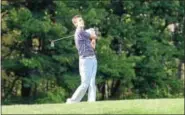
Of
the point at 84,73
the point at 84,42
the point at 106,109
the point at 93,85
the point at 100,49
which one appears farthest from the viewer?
the point at 100,49

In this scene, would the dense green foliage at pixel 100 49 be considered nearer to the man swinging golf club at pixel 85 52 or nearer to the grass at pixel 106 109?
the man swinging golf club at pixel 85 52

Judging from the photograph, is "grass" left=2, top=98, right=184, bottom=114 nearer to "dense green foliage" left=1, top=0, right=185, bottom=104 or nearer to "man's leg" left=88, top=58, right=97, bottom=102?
"man's leg" left=88, top=58, right=97, bottom=102

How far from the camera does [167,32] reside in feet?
103

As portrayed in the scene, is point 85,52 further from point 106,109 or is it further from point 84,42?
point 106,109

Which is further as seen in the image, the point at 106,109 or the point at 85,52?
the point at 85,52

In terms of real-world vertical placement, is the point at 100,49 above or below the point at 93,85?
above

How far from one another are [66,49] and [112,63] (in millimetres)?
2567

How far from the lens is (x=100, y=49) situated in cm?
2681

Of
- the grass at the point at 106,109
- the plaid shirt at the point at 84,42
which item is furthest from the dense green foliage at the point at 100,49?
the grass at the point at 106,109

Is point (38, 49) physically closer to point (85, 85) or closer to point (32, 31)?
point (32, 31)

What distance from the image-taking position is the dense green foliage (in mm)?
26000

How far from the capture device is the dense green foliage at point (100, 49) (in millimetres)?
26000

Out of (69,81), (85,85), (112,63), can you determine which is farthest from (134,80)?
(85,85)

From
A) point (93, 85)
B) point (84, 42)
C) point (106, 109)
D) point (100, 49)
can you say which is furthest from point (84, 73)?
point (100, 49)
